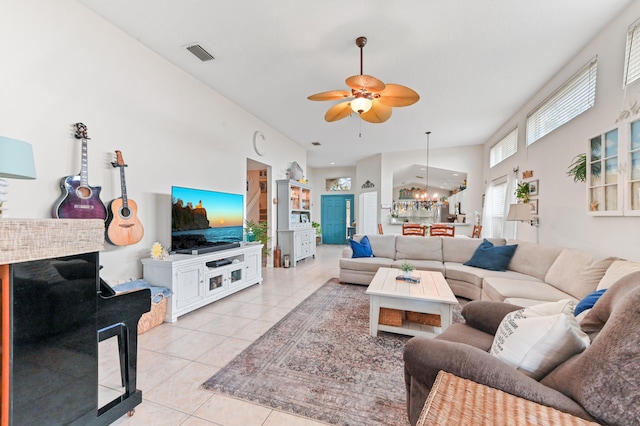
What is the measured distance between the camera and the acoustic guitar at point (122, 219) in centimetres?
Result: 249

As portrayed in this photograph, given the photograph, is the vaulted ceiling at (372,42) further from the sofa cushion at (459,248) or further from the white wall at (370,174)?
the white wall at (370,174)

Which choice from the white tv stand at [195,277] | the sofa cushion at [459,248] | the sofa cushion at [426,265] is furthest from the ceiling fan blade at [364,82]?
the sofa cushion at [459,248]

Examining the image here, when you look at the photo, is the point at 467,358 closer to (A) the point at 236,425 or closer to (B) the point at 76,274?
(A) the point at 236,425

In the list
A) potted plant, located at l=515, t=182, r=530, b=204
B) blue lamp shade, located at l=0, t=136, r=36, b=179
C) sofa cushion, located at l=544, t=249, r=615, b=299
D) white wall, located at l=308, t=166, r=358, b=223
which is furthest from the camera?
white wall, located at l=308, t=166, r=358, b=223

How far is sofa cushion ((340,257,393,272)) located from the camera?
407cm

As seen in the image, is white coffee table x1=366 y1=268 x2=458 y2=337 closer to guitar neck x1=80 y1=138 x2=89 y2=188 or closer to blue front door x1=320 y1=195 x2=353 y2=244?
guitar neck x1=80 y1=138 x2=89 y2=188

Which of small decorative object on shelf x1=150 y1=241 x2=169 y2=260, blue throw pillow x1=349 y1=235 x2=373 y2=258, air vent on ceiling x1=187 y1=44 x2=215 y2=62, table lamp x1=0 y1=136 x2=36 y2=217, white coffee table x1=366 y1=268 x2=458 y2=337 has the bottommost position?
white coffee table x1=366 y1=268 x2=458 y2=337

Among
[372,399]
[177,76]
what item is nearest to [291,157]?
[177,76]

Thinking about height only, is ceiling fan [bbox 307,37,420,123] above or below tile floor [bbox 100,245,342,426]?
above

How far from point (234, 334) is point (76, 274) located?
177 cm

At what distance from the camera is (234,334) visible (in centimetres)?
249

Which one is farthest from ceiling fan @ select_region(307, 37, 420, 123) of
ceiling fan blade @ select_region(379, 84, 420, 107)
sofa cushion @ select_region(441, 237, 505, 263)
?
sofa cushion @ select_region(441, 237, 505, 263)

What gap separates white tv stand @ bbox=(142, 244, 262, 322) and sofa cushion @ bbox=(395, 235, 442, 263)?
260cm

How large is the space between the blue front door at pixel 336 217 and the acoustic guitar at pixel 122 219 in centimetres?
729
